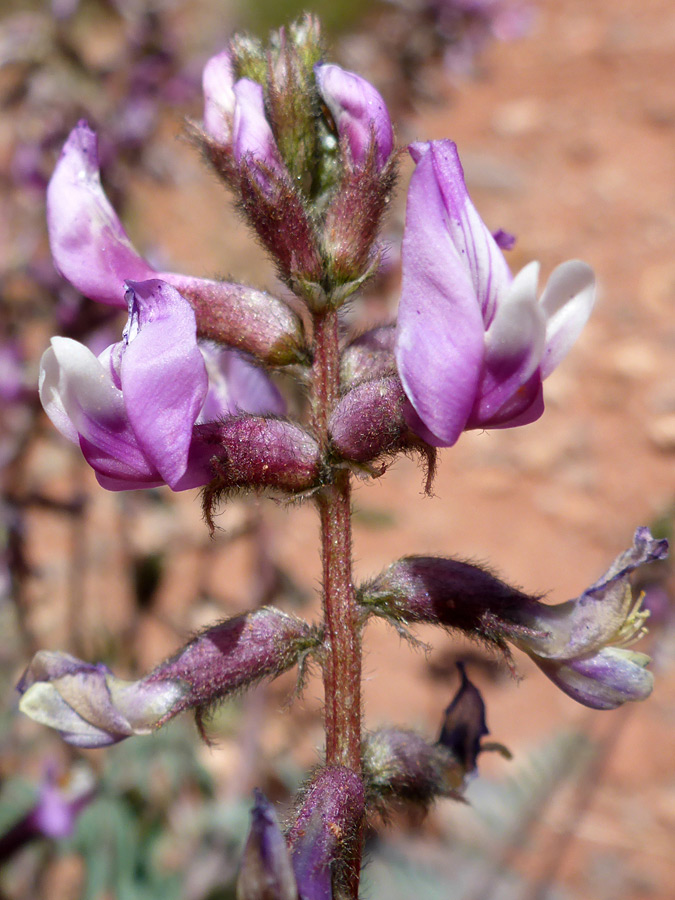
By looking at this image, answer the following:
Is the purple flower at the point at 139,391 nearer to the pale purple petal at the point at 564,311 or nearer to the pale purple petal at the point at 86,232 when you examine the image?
the pale purple petal at the point at 86,232

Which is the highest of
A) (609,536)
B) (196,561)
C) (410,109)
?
(410,109)

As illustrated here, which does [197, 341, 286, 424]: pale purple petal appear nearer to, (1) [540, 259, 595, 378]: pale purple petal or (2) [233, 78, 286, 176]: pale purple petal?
(2) [233, 78, 286, 176]: pale purple petal

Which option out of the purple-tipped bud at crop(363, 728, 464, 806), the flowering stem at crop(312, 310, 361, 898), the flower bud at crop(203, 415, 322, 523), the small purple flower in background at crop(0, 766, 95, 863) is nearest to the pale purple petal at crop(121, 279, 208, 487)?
the flower bud at crop(203, 415, 322, 523)

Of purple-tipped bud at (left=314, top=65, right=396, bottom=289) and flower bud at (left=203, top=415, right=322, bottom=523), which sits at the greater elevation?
purple-tipped bud at (left=314, top=65, right=396, bottom=289)

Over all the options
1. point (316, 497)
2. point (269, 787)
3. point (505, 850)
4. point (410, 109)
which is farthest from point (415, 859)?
point (410, 109)

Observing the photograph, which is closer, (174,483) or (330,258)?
(174,483)

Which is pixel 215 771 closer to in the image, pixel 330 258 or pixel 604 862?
pixel 604 862

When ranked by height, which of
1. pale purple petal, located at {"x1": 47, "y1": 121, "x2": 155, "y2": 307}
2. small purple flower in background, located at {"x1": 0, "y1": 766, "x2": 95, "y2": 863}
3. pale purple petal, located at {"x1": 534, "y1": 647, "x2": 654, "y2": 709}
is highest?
pale purple petal, located at {"x1": 47, "y1": 121, "x2": 155, "y2": 307}
